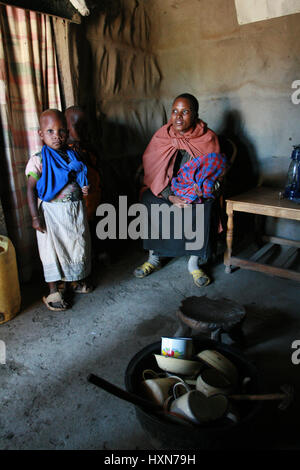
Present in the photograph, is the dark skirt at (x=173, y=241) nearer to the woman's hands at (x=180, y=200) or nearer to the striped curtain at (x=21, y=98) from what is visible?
the woman's hands at (x=180, y=200)

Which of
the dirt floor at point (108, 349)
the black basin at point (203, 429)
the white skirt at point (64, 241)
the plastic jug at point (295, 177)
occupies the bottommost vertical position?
the dirt floor at point (108, 349)

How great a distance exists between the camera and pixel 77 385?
1.86 metres

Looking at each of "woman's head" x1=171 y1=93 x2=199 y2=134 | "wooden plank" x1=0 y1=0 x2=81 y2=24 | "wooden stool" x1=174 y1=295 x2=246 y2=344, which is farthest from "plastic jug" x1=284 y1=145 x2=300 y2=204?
"wooden plank" x1=0 y1=0 x2=81 y2=24

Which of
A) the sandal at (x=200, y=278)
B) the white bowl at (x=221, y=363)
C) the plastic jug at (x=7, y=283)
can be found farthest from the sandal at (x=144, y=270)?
the white bowl at (x=221, y=363)

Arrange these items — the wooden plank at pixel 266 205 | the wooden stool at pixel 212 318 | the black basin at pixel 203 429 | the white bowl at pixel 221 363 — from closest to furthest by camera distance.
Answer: the black basin at pixel 203 429 < the white bowl at pixel 221 363 < the wooden stool at pixel 212 318 < the wooden plank at pixel 266 205

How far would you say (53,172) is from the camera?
2.38m

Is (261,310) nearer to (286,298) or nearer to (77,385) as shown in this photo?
(286,298)

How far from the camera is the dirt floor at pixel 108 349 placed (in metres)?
1.57

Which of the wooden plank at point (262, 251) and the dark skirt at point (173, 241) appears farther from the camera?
the wooden plank at point (262, 251)

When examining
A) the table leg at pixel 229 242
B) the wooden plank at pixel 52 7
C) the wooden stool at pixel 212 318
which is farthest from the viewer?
the table leg at pixel 229 242

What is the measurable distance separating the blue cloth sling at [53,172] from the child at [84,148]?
30 centimetres

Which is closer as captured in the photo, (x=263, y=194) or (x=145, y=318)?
(x=145, y=318)

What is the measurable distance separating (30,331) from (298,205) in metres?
2.24

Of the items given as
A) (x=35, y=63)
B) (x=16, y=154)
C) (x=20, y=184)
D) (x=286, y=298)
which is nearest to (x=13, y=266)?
(x=20, y=184)
